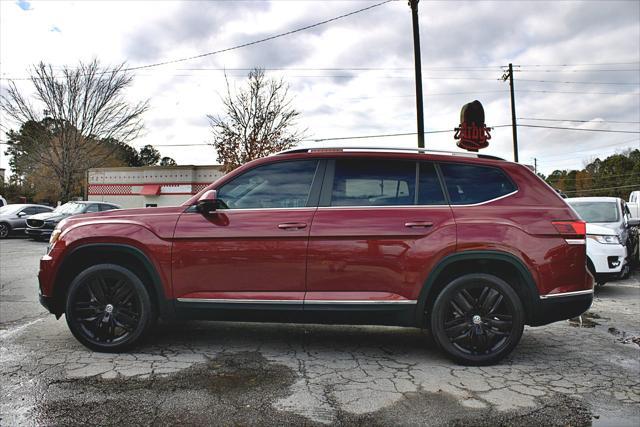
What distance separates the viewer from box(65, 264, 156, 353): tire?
4.10 m

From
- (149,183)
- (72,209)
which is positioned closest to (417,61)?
(72,209)

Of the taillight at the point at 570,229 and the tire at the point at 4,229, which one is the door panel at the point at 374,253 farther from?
the tire at the point at 4,229

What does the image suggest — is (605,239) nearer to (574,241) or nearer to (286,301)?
(574,241)

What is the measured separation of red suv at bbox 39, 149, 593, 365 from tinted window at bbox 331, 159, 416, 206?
0.04ft

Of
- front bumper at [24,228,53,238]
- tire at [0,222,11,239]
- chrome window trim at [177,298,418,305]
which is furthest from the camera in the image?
tire at [0,222,11,239]

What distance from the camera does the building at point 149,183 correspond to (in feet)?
119

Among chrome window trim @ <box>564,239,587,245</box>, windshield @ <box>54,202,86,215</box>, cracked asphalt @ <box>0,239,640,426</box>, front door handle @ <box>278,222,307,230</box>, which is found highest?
windshield @ <box>54,202,86,215</box>

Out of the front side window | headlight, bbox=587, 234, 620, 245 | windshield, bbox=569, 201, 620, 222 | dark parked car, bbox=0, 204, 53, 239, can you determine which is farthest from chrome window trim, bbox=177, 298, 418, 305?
the front side window

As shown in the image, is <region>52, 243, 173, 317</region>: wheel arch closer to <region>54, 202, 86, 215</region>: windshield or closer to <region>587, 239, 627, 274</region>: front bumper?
<region>587, 239, 627, 274</region>: front bumper

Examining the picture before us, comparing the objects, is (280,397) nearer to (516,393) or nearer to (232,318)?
(232,318)

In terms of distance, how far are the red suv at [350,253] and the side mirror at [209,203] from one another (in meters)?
0.01

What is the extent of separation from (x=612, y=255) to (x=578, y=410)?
18.9 feet

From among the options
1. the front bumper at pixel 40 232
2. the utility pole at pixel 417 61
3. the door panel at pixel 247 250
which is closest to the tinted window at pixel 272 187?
the door panel at pixel 247 250

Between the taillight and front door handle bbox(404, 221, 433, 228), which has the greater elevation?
front door handle bbox(404, 221, 433, 228)
